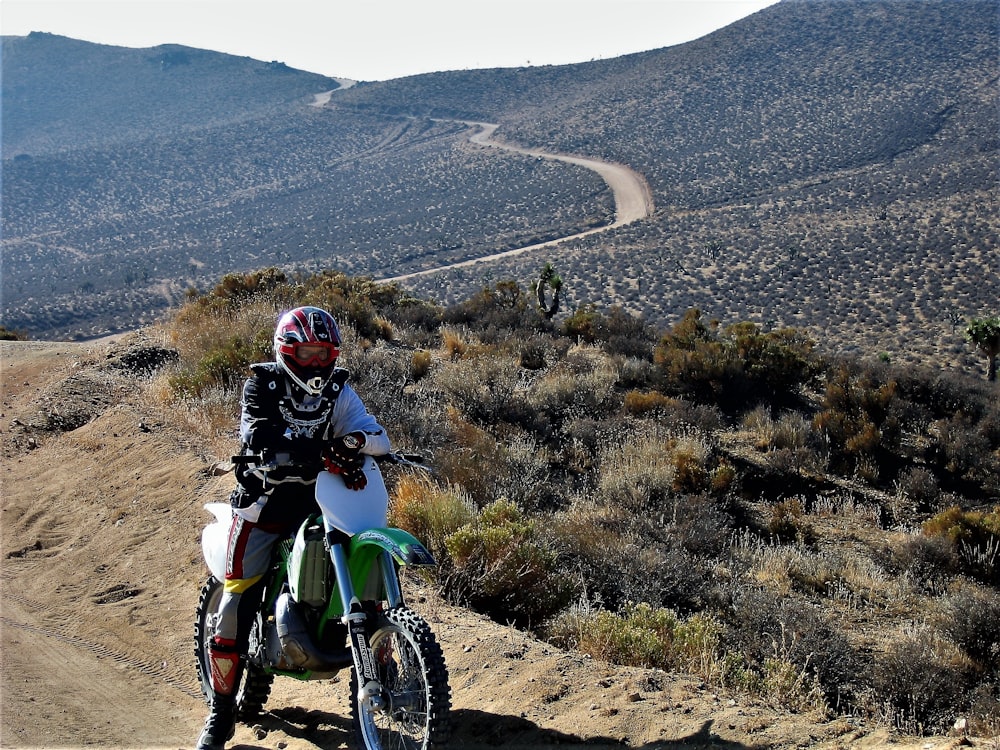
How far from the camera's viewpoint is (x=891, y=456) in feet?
45.8

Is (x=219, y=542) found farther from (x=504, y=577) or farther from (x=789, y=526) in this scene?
(x=789, y=526)

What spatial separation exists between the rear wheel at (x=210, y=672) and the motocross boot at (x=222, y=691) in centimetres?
19

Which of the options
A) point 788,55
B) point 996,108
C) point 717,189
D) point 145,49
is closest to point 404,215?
point 717,189

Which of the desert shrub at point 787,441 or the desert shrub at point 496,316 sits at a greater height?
the desert shrub at point 496,316

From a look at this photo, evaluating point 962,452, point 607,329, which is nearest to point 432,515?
point 962,452

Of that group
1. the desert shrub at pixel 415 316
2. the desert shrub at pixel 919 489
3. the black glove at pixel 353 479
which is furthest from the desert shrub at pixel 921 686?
the desert shrub at pixel 415 316

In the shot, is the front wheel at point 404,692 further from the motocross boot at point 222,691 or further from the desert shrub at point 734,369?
the desert shrub at point 734,369

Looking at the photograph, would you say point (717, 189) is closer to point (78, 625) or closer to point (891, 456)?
point (891, 456)

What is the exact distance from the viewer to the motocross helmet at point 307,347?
4324 mm

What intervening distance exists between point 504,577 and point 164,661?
244 centimetres

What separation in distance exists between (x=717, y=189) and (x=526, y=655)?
213 ft

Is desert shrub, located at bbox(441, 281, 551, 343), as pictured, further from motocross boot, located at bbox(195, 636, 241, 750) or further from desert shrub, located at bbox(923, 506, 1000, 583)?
motocross boot, located at bbox(195, 636, 241, 750)

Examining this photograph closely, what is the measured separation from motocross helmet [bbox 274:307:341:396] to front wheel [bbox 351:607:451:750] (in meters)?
1.20

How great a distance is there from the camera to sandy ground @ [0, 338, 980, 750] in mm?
4559
